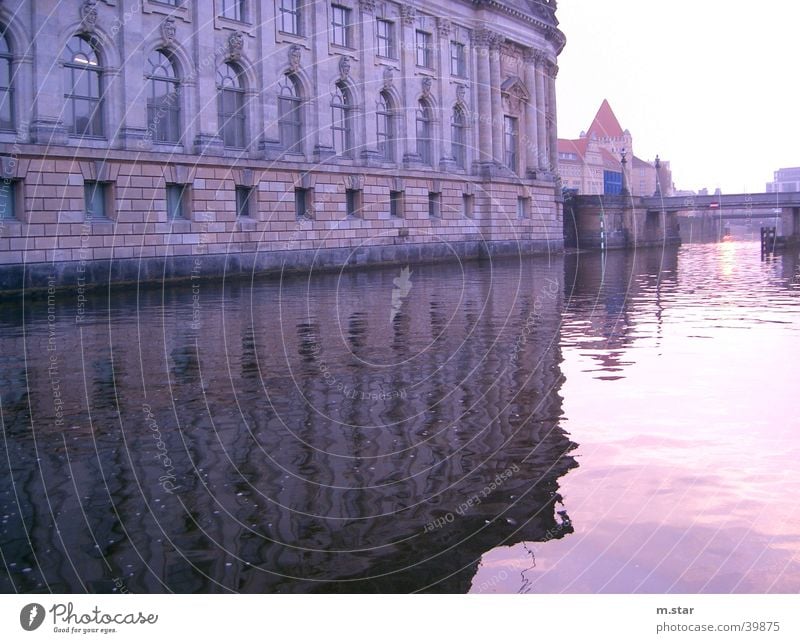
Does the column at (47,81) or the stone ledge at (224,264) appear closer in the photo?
the stone ledge at (224,264)

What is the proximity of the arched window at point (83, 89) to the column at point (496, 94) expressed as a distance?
32.8m

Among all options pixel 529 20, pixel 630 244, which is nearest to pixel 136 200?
pixel 529 20

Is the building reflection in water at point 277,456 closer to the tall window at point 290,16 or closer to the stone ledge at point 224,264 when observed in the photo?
the stone ledge at point 224,264

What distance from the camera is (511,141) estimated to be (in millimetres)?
71188

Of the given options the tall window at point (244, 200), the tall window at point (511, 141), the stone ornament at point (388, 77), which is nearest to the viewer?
the tall window at point (244, 200)

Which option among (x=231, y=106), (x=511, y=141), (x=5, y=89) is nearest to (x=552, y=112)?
(x=511, y=141)

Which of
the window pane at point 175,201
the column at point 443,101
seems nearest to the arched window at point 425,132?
the column at point 443,101

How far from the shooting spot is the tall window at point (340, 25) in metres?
52.7

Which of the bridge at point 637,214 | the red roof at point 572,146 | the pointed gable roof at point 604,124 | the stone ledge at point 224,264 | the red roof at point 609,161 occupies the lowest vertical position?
the stone ledge at point 224,264

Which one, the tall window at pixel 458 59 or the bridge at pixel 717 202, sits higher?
the tall window at pixel 458 59

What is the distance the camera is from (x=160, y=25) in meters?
41.4

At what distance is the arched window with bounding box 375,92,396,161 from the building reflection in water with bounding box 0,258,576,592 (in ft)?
119

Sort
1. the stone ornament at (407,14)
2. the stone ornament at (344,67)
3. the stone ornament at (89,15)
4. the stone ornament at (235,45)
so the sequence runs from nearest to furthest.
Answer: the stone ornament at (89,15)
the stone ornament at (235,45)
the stone ornament at (344,67)
the stone ornament at (407,14)

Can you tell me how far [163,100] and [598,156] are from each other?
444 feet
